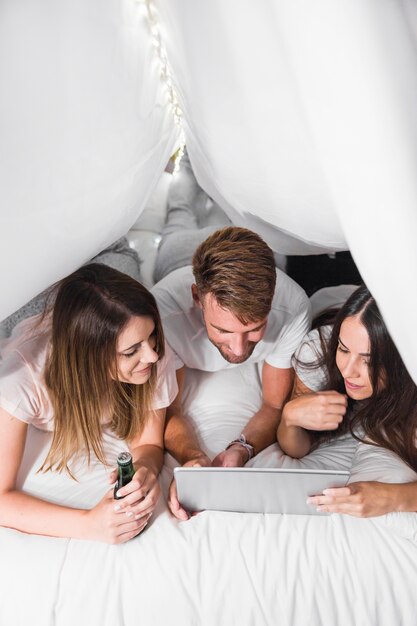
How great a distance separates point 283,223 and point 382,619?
813mm

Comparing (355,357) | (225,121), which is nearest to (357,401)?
(355,357)

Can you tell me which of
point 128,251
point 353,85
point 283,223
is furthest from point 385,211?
point 128,251

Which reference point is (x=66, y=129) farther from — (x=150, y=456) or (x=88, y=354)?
(x=150, y=456)

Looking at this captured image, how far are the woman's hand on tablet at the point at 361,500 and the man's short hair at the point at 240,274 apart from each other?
387mm

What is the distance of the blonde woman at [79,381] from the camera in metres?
1.03

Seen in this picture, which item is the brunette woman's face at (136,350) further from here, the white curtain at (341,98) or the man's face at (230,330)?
the white curtain at (341,98)

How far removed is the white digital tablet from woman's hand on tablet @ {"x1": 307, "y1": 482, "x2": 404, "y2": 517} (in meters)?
0.02

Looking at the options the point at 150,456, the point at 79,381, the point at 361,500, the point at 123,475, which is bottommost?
the point at 361,500

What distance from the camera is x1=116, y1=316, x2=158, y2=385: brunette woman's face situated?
1.04m

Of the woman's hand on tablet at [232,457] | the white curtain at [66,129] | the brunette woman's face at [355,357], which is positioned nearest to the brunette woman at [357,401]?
the brunette woman's face at [355,357]

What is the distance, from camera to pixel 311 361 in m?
1.38

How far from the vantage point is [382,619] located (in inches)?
38.2

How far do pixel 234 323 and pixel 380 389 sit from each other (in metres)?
0.38

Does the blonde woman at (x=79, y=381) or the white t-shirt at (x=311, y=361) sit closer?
the blonde woman at (x=79, y=381)
